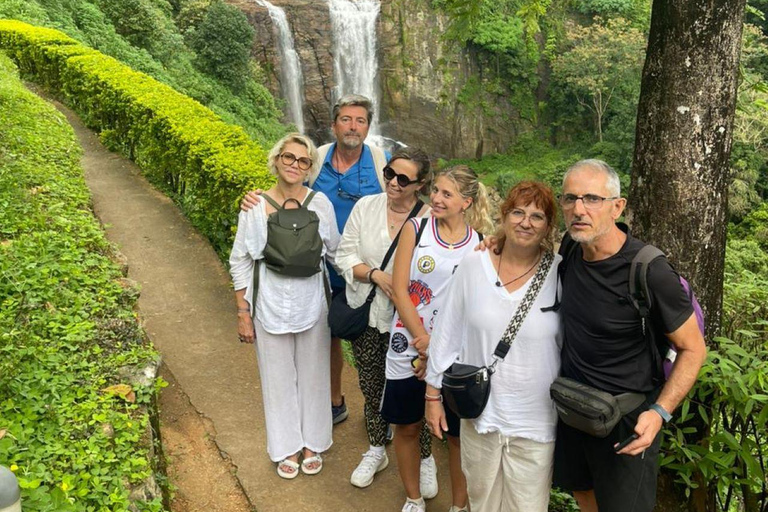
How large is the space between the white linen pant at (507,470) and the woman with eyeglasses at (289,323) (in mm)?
1185

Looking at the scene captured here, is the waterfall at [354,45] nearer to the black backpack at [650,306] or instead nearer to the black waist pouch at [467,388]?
the black waist pouch at [467,388]

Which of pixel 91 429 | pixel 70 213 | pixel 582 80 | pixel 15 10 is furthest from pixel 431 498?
pixel 582 80

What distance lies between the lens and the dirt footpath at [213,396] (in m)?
3.72

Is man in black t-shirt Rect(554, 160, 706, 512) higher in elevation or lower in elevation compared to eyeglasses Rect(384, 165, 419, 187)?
lower

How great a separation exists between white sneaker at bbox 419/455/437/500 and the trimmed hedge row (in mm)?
2761

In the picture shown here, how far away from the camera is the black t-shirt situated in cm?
227

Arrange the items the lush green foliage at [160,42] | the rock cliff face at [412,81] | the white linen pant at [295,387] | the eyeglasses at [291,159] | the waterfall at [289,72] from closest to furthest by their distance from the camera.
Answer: the eyeglasses at [291,159] → the white linen pant at [295,387] → the lush green foliage at [160,42] → the waterfall at [289,72] → the rock cliff face at [412,81]

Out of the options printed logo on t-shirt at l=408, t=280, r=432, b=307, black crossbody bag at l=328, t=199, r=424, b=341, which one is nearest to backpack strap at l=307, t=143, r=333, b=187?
black crossbody bag at l=328, t=199, r=424, b=341

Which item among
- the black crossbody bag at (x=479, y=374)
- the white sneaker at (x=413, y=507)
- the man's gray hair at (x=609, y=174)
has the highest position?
the man's gray hair at (x=609, y=174)

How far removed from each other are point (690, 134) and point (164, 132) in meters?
6.15

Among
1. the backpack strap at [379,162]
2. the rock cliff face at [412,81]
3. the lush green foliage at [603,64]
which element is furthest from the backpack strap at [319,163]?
the lush green foliage at [603,64]

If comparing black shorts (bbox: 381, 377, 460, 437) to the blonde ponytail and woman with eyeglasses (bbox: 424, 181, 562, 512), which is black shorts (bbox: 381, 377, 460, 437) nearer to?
woman with eyeglasses (bbox: 424, 181, 562, 512)

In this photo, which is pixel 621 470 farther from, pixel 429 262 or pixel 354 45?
pixel 354 45

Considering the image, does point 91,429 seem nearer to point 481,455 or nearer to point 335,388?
point 481,455
